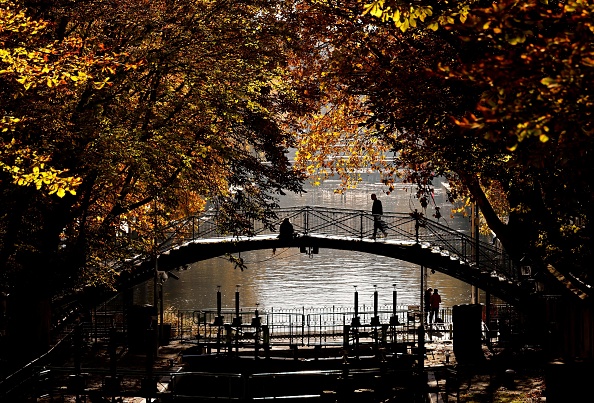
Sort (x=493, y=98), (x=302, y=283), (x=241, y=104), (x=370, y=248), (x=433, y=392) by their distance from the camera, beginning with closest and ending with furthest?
(x=493, y=98)
(x=433, y=392)
(x=241, y=104)
(x=370, y=248)
(x=302, y=283)

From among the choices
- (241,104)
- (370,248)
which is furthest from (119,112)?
(370,248)

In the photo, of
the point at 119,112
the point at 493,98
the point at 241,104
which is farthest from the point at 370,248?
the point at 493,98

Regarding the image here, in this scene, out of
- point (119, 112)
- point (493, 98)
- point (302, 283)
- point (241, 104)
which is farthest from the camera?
point (302, 283)

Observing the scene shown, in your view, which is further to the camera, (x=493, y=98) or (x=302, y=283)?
(x=302, y=283)

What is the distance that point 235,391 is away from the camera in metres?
23.6

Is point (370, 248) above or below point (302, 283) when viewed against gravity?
above

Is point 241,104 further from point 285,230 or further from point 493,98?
point 493,98

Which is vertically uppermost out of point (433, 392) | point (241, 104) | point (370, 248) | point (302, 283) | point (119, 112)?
point (241, 104)

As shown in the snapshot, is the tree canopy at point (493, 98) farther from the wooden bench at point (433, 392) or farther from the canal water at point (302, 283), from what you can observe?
the canal water at point (302, 283)

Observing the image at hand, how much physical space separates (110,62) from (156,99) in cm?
726

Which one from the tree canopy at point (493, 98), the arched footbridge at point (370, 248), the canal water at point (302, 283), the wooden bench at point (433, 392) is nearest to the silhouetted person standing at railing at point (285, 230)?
the arched footbridge at point (370, 248)

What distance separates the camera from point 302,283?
5203cm

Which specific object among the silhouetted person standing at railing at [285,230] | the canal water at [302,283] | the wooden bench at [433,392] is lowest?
the wooden bench at [433,392]

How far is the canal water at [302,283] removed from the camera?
45375mm
